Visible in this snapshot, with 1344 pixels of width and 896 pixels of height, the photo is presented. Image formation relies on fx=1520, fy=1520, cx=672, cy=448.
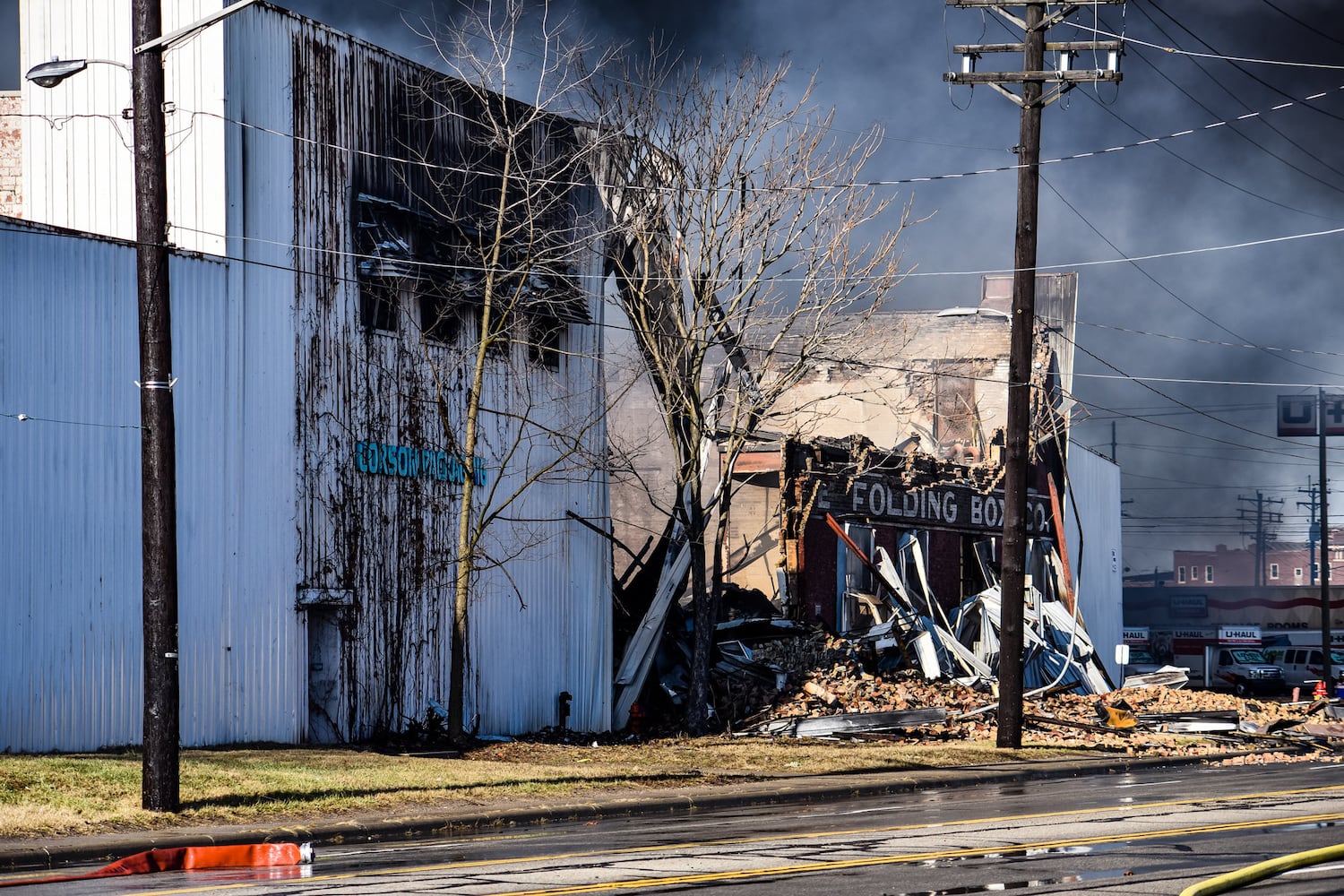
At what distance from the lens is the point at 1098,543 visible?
51500 mm

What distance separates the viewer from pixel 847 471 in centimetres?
3256

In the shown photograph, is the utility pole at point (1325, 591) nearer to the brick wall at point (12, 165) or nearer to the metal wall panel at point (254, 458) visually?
the metal wall panel at point (254, 458)

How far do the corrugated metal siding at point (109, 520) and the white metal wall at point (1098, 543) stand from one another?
30815mm

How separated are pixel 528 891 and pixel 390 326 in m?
15.6

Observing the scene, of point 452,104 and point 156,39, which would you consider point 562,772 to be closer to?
point 156,39

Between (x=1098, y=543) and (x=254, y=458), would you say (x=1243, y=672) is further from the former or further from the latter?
(x=254, y=458)

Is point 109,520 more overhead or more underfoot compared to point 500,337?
more underfoot

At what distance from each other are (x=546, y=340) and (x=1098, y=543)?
30792mm

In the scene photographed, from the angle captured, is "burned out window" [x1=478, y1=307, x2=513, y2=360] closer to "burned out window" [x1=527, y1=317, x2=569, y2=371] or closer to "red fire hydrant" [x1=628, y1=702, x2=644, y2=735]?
"burned out window" [x1=527, y1=317, x2=569, y2=371]

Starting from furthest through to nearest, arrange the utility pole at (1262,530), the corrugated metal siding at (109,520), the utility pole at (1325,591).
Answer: the utility pole at (1262,530), the utility pole at (1325,591), the corrugated metal siding at (109,520)

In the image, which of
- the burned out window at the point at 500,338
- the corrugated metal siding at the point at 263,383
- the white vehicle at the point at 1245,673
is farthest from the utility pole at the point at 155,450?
the white vehicle at the point at 1245,673

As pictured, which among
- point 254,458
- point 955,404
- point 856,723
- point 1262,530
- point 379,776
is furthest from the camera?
point 1262,530

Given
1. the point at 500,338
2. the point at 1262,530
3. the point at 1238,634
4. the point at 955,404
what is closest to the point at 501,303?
the point at 500,338

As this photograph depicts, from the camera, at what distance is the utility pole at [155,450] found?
1354 cm
